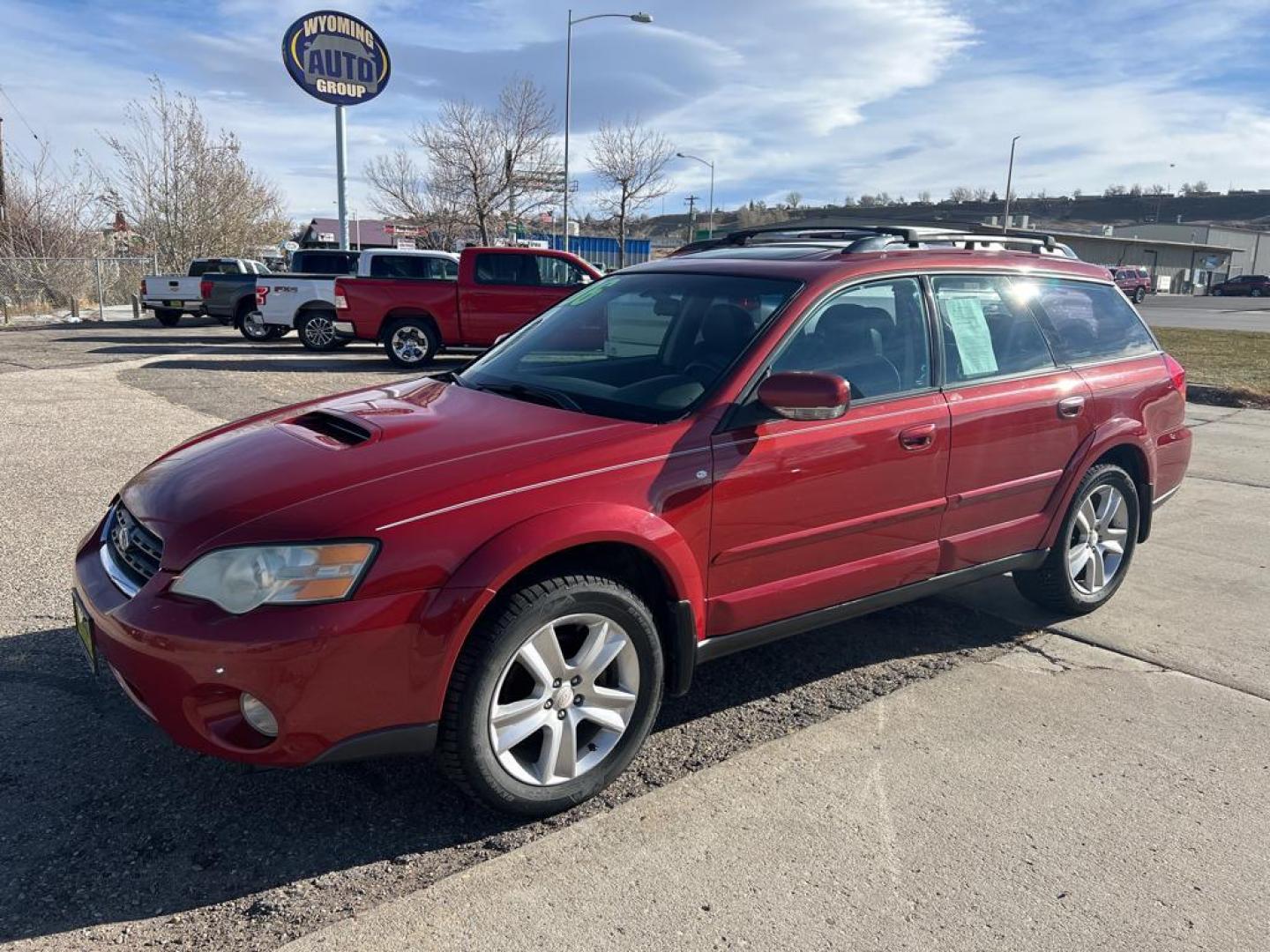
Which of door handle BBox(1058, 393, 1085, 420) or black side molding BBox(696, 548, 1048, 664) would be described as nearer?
black side molding BBox(696, 548, 1048, 664)

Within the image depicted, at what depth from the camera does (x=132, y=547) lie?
9.40ft

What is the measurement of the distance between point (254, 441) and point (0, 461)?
5.38m

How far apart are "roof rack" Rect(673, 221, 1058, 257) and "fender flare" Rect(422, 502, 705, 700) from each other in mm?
1676

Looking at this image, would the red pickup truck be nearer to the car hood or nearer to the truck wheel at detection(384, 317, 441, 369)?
the truck wheel at detection(384, 317, 441, 369)

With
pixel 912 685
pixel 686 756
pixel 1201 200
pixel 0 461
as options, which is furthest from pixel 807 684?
pixel 1201 200

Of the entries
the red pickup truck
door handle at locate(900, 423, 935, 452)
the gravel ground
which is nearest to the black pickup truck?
the red pickup truck

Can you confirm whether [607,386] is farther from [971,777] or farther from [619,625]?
[971,777]

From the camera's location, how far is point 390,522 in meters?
2.51

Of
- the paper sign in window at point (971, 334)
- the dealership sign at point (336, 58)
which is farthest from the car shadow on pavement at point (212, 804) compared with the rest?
the dealership sign at point (336, 58)

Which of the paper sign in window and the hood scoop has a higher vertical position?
the paper sign in window

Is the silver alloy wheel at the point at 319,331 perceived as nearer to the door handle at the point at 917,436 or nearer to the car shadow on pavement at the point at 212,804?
the car shadow on pavement at the point at 212,804

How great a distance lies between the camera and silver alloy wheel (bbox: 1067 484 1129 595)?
14.9ft

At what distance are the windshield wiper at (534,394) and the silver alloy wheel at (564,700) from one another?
84 centimetres

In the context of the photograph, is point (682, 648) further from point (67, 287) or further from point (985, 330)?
point (67, 287)
